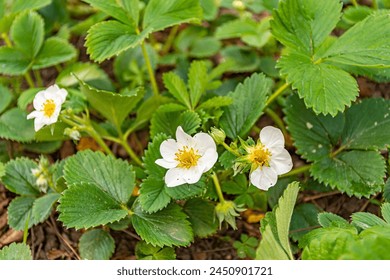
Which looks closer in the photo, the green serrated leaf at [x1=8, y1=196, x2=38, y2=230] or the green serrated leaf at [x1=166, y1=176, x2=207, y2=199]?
the green serrated leaf at [x1=166, y1=176, x2=207, y2=199]

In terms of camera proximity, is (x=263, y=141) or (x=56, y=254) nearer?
(x=263, y=141)

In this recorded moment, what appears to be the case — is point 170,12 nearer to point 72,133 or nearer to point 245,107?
point 245,107

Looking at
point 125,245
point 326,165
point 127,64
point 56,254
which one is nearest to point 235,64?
point 127,64

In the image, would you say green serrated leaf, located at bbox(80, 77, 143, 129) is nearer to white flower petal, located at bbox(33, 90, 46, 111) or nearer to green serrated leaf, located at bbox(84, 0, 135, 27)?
white flower petal, located at bbox(33, 90, 46, 111)

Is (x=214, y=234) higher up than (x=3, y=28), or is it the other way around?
(x=3, y=28)

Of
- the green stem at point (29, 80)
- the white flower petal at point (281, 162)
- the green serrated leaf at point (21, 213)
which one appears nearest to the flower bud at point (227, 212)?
the white flower petal at point (281, 162)

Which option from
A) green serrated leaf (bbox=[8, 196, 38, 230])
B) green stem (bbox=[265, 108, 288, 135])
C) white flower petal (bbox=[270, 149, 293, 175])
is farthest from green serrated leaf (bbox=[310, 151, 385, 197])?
green serrated leaf (bbox=[8, 196, 38, 230])

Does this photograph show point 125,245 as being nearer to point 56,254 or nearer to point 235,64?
point 56,254

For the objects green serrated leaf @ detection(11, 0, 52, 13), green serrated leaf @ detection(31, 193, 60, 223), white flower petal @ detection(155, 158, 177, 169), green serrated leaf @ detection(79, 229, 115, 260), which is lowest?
green serrated leaf @ detection(79, 229, 115, 260)
